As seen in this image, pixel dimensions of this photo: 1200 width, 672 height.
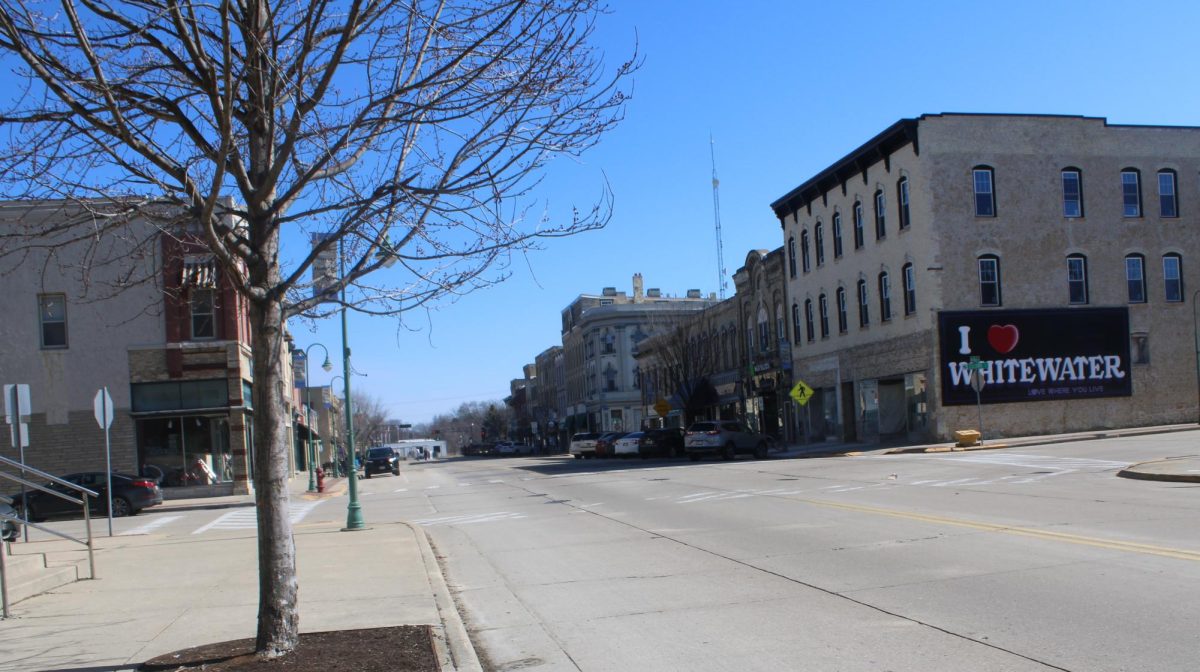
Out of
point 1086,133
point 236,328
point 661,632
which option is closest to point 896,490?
point 661,632

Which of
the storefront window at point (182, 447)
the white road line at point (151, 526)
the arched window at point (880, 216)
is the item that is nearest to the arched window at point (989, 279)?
the arched window at point (880, 216)

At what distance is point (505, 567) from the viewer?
516 inches

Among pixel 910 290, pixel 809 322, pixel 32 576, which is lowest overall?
pixel 32 576

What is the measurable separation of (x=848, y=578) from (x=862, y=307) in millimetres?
34905

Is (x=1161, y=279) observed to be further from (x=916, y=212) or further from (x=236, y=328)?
(x=236, y=328)

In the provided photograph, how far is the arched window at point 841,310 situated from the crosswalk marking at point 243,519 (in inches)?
1012

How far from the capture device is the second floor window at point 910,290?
39.0 m

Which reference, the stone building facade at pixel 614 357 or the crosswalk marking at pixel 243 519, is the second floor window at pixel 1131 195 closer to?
the crosswalk marking at pixel 243 519

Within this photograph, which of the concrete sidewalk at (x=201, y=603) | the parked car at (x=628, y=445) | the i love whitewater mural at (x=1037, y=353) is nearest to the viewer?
the concrete sidewalk at (x=201, y=603)

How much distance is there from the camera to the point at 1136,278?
40.0 metres

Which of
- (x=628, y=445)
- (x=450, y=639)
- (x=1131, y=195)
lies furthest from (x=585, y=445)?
(x=450, y=639)

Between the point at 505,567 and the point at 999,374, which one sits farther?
the point at 999,374

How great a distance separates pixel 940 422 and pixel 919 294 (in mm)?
4955

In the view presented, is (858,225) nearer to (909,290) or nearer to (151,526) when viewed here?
(909,290)
